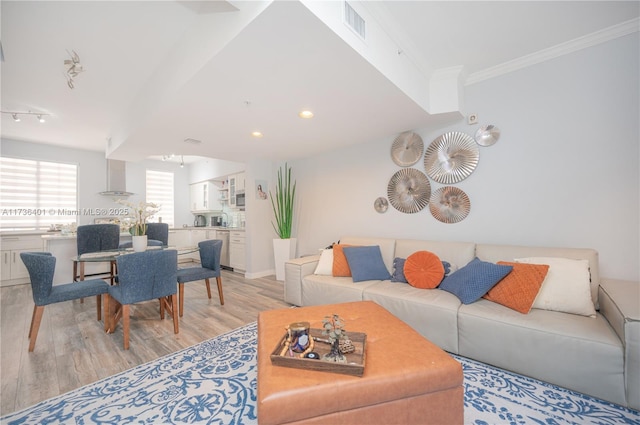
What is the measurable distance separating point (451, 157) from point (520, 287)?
1.60m

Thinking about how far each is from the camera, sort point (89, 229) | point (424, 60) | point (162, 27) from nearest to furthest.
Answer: point (162, 27)
point (424, 60)
point (89, 229)

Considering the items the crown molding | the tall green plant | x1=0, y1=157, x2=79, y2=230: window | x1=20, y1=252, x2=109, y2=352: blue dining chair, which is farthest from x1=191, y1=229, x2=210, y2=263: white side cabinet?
the crown molding

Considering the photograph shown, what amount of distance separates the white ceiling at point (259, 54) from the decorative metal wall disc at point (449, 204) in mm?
864

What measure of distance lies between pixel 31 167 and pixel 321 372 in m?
7.13

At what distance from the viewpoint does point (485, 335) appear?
1894 mm

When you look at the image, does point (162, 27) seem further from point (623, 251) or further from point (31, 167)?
point (31, 167)

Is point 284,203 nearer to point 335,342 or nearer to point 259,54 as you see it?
point 259,54

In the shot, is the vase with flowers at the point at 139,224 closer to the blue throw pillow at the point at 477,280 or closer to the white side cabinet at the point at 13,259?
the white side cabinet at the point at 13,259

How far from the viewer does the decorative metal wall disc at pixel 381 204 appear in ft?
11.9

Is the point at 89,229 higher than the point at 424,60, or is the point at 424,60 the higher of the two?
the point at 424,60

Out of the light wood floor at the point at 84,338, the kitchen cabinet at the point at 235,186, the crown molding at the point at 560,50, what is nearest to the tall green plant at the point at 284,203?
the kitchen cabinet at the point at 235,186

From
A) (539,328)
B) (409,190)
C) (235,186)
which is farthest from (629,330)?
(235,186)

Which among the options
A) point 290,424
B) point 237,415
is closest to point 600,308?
point 290,424

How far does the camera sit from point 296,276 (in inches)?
125
